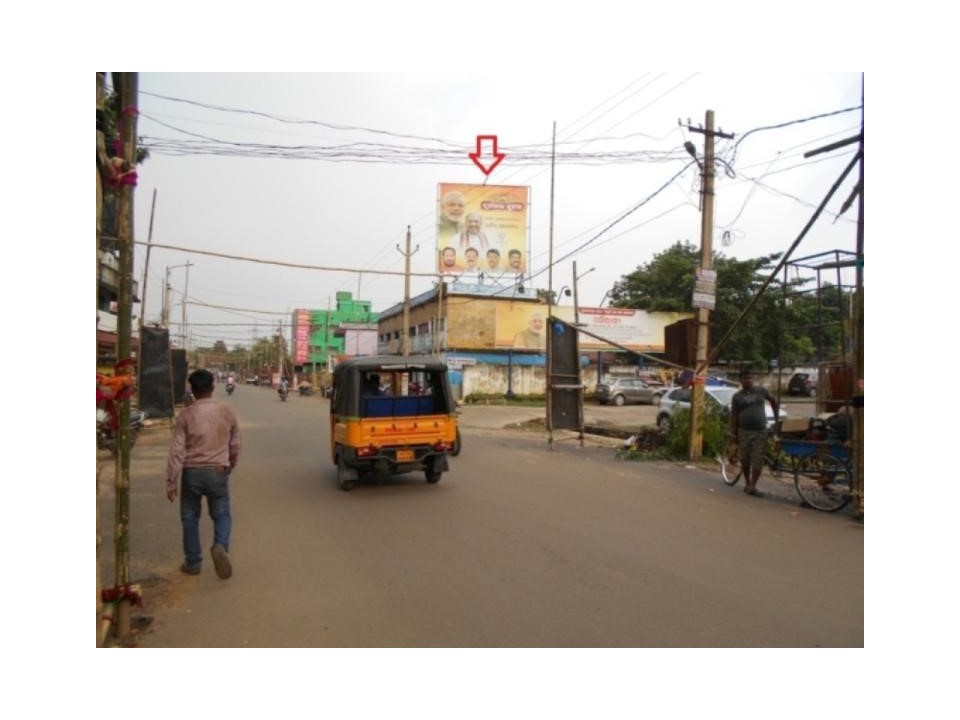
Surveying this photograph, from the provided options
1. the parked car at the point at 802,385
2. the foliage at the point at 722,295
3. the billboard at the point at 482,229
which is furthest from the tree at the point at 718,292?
the parked car at the point at 802,385

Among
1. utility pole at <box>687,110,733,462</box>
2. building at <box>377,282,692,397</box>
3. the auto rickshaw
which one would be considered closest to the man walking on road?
the auto rickshaw

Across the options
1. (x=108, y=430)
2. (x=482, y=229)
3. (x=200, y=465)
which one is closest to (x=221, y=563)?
(x=200, y=465)

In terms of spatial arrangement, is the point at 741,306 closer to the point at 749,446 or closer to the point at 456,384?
the point at 456,384

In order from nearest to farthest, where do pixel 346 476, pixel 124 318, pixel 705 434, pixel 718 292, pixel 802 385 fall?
pixel 124 318, pixel 346 476, pixel 705 434, pixel 802 385, pixel 718 292

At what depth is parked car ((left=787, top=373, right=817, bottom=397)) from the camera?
12.9 meters

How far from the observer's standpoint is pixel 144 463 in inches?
538

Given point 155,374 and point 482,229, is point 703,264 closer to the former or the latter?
point 155,374

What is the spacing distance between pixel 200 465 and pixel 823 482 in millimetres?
7072

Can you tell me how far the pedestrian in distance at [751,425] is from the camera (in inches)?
382

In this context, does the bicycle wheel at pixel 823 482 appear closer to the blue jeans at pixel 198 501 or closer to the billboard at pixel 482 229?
the blue jeans at pixel 198 501

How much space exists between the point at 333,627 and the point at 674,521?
459cm

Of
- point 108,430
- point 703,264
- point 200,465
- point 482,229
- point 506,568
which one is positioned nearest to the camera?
point 108,430

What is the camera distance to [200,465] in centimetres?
584

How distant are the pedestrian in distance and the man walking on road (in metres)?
6.93
